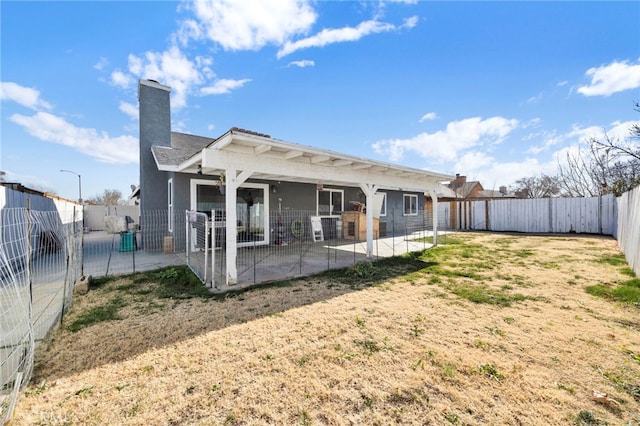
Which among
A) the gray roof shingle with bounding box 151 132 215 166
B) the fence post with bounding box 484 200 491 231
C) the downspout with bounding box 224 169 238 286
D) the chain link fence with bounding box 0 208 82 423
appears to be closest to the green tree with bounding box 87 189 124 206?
the gray roof shingle with bounding box 151 132 215 166

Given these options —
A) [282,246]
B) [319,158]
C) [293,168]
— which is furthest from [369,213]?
[282,246]

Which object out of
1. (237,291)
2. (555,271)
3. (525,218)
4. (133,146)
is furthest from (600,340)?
(525,218)

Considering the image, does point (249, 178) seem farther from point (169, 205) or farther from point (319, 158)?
point (319, 158)

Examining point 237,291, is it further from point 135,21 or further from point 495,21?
point 495,21

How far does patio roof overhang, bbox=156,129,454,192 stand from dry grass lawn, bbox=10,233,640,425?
2530 mm

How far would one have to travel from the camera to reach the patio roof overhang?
4902 millimetres

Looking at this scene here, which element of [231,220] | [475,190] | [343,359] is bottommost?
[343,359]

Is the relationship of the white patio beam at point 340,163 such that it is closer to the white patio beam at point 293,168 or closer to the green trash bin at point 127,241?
the white patio beam at point 293,168

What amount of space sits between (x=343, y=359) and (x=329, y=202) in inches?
383

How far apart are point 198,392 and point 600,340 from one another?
14.1ft

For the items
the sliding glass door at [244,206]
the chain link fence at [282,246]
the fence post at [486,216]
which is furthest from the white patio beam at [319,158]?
the fence post at [486,216]

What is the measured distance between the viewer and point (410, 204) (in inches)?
659

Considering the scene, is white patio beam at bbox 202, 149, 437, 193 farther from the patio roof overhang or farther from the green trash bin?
the green trash bin

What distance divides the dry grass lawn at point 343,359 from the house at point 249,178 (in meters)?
1.99
